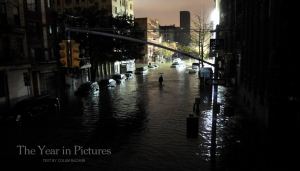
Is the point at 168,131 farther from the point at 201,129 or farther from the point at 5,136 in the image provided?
the point at 5,136

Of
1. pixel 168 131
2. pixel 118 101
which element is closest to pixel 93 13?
pixel 118 101

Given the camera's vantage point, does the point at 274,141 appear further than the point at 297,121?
No

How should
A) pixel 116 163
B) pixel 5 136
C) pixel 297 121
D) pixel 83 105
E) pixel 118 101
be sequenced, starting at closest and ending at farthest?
pixel 116 163 < pixel 297 121 < pixel 5 136 < pixel 83 105 < pixel 118 101

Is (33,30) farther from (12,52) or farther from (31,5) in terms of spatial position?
(12,52)

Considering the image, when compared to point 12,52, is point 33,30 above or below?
above

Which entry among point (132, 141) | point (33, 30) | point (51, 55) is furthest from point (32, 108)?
point (51, 55)

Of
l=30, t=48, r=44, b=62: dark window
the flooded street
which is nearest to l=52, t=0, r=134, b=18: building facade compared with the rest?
l=30, t=48, r=44, b=62: dark window

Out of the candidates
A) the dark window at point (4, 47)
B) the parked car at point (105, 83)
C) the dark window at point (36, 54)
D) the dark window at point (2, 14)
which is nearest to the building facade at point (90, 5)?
the parked car at point (105, 83)

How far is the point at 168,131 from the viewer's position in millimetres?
15195

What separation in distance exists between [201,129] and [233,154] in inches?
168

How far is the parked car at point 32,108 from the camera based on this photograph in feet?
60.3

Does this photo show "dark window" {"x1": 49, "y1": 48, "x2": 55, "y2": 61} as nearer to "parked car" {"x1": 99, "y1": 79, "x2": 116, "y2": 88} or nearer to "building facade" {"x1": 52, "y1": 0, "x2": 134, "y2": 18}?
"parked car" {"x1": 99, "y1": 79, "x2": 116, "y2": 88}

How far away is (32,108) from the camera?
62.8ft

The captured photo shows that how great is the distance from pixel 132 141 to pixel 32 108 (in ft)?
34.0
